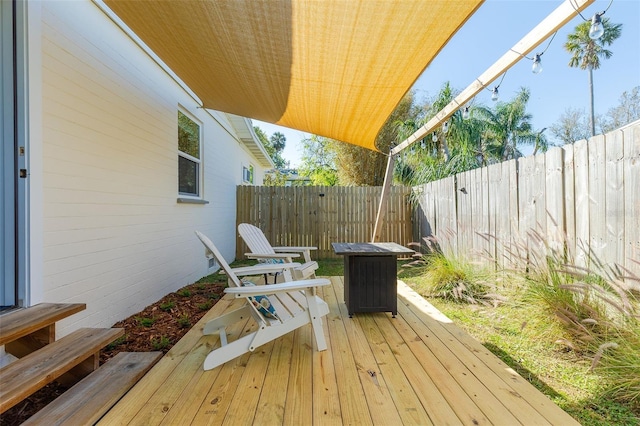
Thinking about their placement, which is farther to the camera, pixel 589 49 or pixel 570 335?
pixel 589 49

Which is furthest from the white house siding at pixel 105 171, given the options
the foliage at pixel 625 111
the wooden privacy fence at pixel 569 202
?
the foliage at pixel 625 111

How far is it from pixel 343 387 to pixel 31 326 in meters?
1.72

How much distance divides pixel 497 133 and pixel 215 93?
18.0m

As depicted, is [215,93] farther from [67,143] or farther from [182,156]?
[67,143]

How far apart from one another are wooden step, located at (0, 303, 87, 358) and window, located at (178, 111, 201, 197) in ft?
9.00

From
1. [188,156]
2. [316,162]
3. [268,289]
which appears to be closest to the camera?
[268,289]

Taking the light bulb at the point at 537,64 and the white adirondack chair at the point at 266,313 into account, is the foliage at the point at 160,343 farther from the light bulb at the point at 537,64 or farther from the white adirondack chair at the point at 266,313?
the light bulb at the point at 537,64

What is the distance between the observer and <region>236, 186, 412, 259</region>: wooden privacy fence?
7.17 meters

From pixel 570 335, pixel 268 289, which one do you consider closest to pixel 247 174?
pixel 268 289

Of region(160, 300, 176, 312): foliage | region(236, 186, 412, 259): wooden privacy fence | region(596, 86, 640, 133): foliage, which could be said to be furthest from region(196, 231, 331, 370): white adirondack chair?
region(596, 86, 640, 133): foliage

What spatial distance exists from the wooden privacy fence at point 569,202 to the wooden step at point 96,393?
9.47 feet

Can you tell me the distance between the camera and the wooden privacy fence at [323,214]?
7172mm

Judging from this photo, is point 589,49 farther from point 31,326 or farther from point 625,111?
point 31,326

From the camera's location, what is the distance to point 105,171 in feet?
9.11
